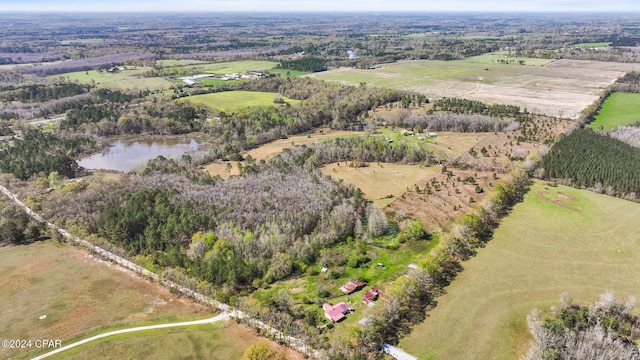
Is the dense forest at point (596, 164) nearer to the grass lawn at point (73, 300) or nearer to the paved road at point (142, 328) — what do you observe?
the paved road at point (142, 328)

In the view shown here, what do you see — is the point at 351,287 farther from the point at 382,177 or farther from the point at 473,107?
the point at 473,107

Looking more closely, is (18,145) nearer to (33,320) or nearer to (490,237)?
(33,320)

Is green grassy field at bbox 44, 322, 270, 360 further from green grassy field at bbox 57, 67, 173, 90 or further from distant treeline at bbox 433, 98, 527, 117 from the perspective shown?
green grassy field at bbox 57, 67, 173, 90

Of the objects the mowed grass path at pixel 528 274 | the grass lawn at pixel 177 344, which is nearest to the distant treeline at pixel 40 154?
the grass lawn at pixel 177 344

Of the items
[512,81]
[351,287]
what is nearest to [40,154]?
[351,287]

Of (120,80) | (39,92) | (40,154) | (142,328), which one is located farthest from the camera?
(120,80)

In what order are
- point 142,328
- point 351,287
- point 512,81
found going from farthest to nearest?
point 512,81 < point 351,287 < point 142,328

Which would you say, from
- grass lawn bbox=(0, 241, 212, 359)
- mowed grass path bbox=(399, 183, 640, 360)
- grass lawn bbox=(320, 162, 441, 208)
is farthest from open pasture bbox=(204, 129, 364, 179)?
mowed grass path bbox=(399, 183, 640, 360)
